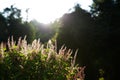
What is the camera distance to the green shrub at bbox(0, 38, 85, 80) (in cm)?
693

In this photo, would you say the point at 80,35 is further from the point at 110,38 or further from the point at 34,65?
the point at 34,65

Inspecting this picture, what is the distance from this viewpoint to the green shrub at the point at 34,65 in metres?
6.93

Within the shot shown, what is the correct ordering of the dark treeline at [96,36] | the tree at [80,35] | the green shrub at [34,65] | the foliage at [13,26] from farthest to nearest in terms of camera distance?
the foliage at [13,26] → the tree at [80,35] → the dark treeline at [96,36] → the green shrub at [34,65]

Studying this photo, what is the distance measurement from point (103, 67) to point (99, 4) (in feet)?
29.6

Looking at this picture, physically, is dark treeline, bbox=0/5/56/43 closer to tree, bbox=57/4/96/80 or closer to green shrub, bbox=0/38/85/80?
tree, bbox=57/4/96/80

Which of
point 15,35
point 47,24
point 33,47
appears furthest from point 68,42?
point 47,24

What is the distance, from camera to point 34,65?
700 cm

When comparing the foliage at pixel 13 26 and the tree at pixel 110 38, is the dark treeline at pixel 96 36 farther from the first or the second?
the foliage at pixel 13 26

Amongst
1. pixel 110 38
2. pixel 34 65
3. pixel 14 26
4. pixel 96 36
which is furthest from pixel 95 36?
pixel 14 26

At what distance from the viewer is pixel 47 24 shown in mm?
90312

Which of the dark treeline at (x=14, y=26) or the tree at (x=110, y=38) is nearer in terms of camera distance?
the tree at (x=110, y=38)

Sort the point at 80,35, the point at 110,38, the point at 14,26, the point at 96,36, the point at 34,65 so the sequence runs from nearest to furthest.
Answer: the point at 34,65, the point at 110,38, the point at 96,36, the point at 80,35, the point at 14,26

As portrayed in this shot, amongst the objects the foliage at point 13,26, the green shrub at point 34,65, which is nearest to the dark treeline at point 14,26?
the foliage at point 13,26

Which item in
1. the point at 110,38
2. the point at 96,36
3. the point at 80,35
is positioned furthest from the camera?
the point at 80,35
